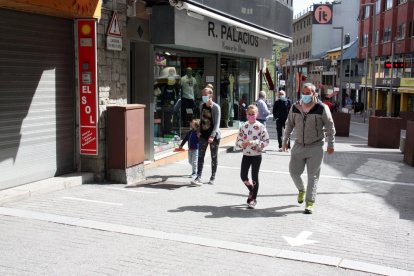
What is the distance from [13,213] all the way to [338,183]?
6090 mm

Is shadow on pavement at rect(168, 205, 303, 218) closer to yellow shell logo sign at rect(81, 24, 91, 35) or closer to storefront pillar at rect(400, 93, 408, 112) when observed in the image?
yellow shell logo sign at rect(81, 24, 91, 35)

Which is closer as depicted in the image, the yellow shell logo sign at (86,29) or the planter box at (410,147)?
the yellow shell logo sign at (86,29)

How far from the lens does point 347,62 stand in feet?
226

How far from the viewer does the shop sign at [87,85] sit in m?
8.75

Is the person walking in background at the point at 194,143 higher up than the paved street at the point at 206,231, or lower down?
higher up

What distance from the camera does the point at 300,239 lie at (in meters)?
6.12

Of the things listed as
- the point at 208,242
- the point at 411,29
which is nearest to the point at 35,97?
the point at 208,242

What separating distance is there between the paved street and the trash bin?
0.92 ft

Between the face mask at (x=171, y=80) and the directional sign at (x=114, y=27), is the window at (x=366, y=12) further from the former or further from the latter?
the directional sign at (x=114, y=27)

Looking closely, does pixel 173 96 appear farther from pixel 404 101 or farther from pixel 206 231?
pixel 404 101

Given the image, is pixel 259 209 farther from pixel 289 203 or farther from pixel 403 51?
pixel 403 51

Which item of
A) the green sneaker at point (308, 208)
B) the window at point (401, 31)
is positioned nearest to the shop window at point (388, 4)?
the window at point (401, 31)

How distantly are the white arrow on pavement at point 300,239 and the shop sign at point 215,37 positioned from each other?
5.80 m

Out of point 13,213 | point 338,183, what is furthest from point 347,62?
point 13,213
